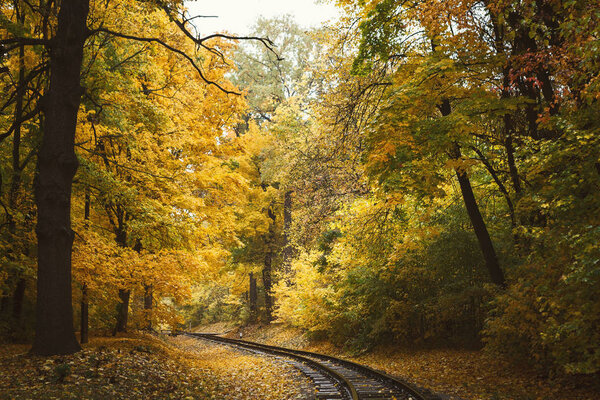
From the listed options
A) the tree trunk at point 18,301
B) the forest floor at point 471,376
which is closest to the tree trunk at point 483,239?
the forest floor at point 471,376

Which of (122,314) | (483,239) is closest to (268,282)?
(122,314)

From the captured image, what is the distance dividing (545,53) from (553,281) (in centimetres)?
402

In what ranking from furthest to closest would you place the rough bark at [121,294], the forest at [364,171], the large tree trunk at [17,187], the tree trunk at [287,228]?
1. the tree trunk at [287,228]
2. the rough bark at [121,294]
3. the large tree trunk at [17,187]
4. the forest at [364,171]

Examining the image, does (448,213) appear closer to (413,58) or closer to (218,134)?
(413,58)

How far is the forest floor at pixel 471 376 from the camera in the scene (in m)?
7.55

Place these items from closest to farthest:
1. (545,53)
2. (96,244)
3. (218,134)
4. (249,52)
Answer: (545,53)
(96,244)
(218,134)
(249,52)

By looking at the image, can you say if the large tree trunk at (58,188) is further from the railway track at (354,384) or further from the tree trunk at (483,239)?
the tree trunk at (483,239)

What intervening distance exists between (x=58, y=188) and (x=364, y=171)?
21.9 feet

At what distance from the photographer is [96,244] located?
9617mm

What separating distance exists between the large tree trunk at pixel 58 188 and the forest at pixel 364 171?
0.03m

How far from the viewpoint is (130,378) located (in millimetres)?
7496

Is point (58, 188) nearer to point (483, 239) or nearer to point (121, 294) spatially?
point (121, 294)

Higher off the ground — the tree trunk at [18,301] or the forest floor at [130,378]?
the tree trunk at [18,301]

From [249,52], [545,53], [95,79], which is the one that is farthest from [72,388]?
[249,52]
